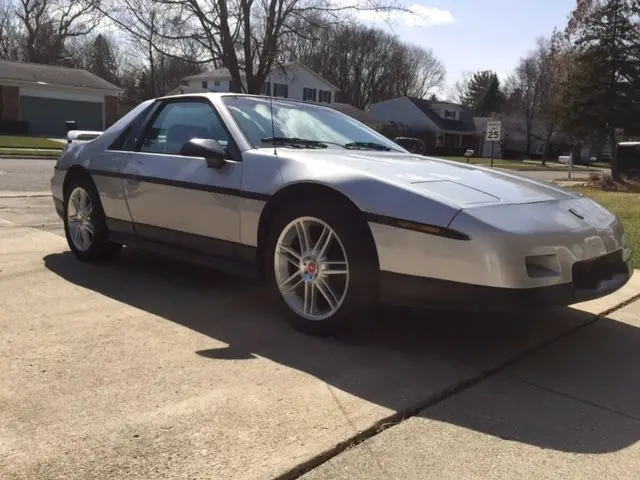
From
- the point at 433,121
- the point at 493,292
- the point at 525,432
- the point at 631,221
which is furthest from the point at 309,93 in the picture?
the point at 525,432

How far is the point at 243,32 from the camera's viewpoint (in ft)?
87.2

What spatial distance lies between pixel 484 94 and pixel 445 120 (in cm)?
1747

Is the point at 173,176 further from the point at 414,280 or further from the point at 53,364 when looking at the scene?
the point at 414,280

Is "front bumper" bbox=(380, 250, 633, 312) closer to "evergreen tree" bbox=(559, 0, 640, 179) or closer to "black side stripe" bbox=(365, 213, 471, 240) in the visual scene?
"black side stripe" bbox=(365, 213, 471, 240)

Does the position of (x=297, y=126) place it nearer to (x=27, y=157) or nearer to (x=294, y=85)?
(x=27, y=157)

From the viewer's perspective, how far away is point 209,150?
4.06m

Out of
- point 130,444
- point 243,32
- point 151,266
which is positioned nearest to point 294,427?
point 130,444

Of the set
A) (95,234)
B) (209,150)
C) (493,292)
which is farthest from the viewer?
(95,234)

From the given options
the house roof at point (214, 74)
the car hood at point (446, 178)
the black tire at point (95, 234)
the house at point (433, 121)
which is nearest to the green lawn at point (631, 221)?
the car hood at point (446, 178)

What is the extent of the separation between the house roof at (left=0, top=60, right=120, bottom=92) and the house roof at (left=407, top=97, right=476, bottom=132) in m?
33.4

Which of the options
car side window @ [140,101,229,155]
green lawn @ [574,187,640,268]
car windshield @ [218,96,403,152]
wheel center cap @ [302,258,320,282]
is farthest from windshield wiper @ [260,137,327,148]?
green lawn @ [574,187,640,268]

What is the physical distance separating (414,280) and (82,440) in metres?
1.74

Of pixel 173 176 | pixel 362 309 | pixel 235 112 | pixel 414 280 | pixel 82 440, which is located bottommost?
pixel 82 440

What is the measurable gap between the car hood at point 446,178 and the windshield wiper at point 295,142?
17cm
